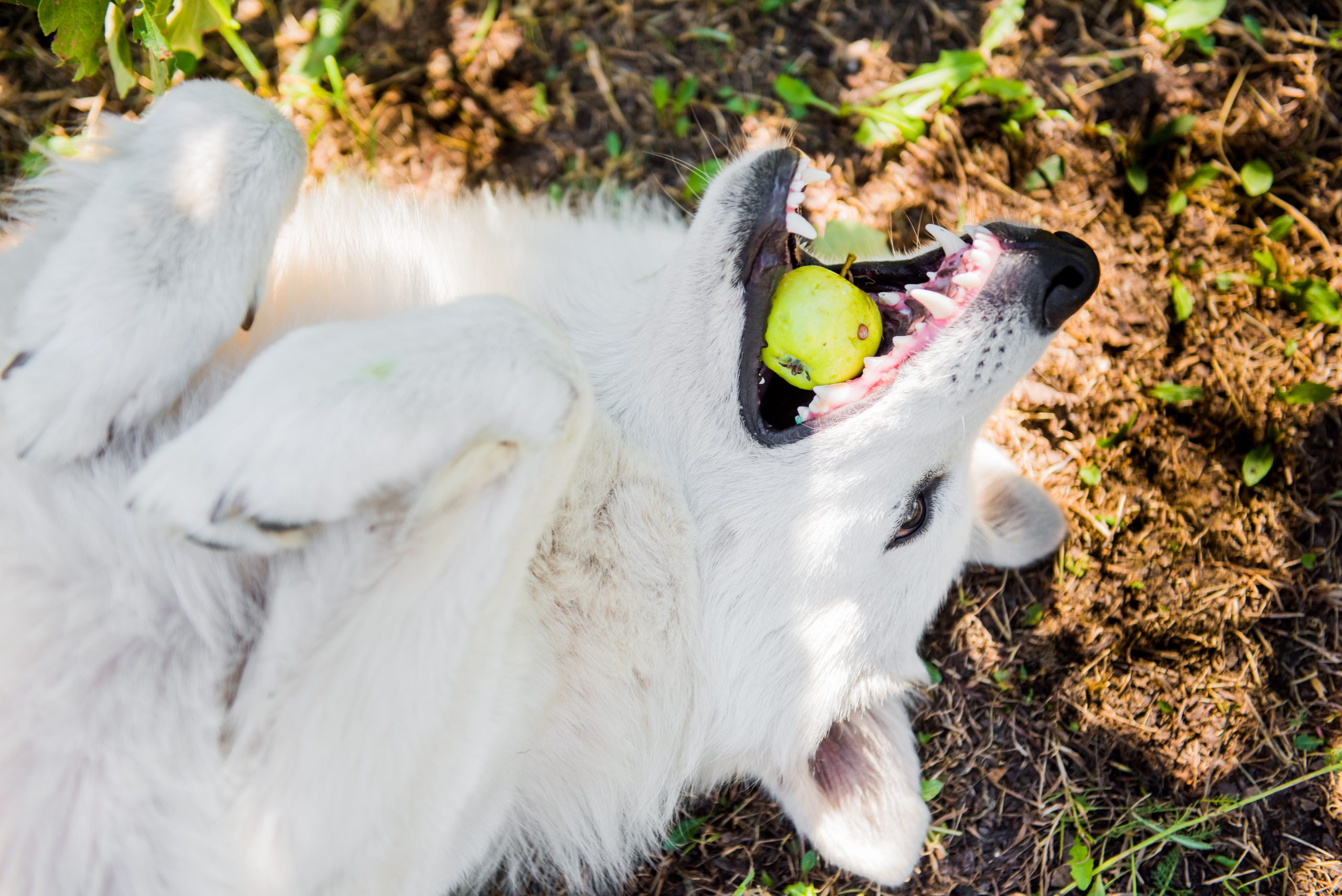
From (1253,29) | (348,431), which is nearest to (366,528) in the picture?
(348,431)

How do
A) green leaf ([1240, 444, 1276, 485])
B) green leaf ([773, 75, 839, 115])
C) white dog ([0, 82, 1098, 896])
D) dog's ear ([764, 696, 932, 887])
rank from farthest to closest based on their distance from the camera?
green leaf ([773, 75, 839, 115]) < green leaf ([1240, 444, 1276, 485]) < dog's ear ([764, 696, 932, 887]) < white dog ([0, 82, 1098, 896])

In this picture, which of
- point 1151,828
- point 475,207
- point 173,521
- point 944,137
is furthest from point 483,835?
point 944,137

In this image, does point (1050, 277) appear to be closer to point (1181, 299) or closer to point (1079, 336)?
point (1079, 336)

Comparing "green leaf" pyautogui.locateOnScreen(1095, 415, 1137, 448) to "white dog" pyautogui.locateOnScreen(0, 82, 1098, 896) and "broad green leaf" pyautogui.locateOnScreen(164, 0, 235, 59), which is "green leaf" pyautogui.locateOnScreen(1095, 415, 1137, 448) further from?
"broad green leaf" pyautogui.locateOnScreen(164, 0, 235, 59)

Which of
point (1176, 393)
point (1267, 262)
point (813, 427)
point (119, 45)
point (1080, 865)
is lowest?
point (1080, 865)

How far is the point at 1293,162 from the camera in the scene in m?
3.52

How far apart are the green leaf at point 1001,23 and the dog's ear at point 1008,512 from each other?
5.35 feet

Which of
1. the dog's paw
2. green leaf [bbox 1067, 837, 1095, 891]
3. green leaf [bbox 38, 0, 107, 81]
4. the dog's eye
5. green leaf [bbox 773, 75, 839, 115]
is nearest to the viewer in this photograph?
the dog's paw

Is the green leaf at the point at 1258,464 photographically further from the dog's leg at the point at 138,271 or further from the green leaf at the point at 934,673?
the dog's leg at the point at 138,271

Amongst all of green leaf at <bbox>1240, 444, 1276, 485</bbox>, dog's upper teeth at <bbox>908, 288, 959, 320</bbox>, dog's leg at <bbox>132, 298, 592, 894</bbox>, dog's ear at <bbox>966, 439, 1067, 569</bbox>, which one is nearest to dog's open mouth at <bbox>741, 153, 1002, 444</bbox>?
dog's upper teeth at <bbox>908, 288, 959, 320</bbox>

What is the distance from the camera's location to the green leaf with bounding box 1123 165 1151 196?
137 inches

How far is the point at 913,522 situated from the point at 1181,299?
1.89m

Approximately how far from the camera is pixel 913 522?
2391 mm

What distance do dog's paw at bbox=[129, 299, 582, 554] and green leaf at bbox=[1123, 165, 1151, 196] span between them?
113 inches
